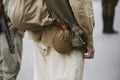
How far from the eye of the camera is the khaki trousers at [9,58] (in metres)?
5.24

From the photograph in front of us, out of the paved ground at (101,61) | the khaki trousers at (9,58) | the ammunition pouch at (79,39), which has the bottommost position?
the paved ground at (101,61)

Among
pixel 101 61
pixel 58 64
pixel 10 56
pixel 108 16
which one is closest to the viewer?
pixel 58 64

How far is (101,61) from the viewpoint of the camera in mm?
A: 7676

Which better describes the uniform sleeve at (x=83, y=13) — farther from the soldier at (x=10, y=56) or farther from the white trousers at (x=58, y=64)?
the soldier at (x=10, y=56)

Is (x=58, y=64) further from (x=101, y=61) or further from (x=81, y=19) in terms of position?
(x=101, y=61)

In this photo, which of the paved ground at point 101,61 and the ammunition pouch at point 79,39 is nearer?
the ammunition pouch at point 79,39

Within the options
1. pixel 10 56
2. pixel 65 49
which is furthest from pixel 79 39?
pixel 10 56

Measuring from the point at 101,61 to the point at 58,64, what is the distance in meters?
3.96

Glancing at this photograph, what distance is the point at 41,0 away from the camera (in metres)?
3.68

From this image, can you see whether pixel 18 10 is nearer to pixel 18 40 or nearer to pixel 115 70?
pixel 18 40

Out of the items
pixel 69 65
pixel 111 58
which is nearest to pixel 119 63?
pixel 111 58

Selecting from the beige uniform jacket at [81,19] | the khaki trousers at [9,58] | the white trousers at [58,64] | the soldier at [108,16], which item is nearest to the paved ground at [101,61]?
the soldier at [108,16]

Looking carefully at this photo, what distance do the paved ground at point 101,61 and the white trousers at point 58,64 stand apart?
2815 mm

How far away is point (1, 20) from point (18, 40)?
1.21 ft
